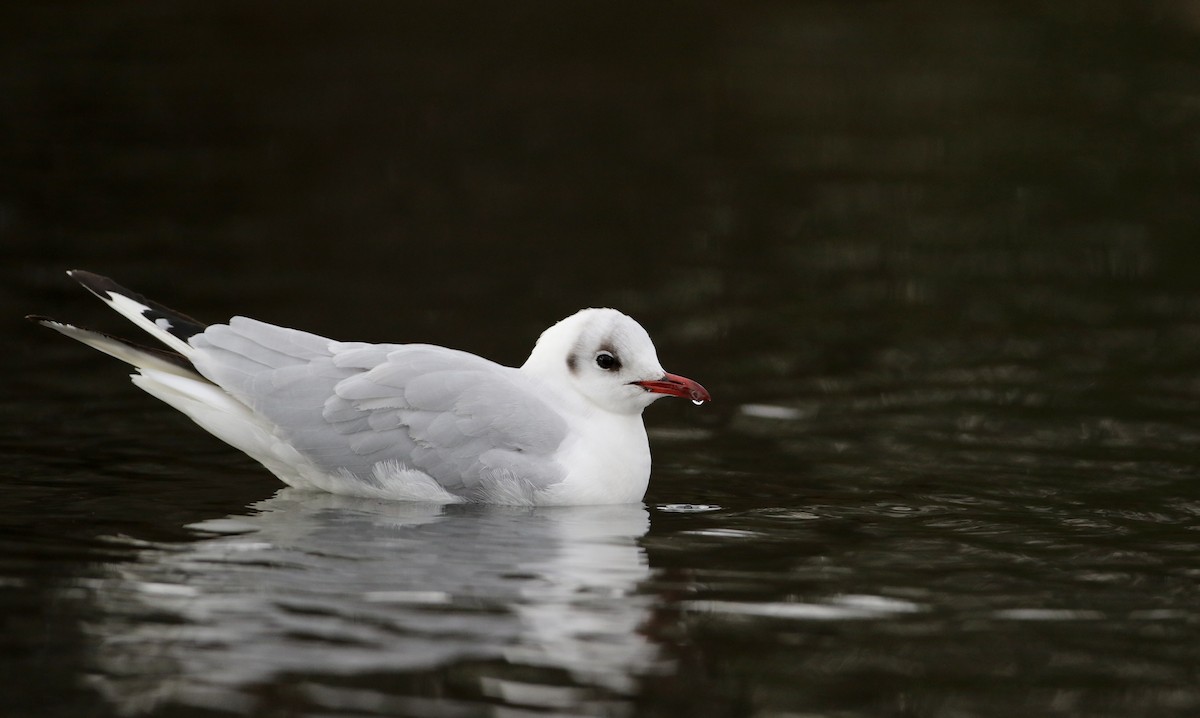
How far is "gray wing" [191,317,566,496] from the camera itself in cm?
945

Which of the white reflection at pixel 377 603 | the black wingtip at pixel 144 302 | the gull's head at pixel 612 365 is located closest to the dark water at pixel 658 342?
the white reflection at pixel 377 603

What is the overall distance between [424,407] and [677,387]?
132cm

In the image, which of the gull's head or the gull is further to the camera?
the gull's head

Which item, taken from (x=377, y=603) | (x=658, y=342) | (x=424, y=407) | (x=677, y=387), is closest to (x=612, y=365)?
(x=677, y=387)

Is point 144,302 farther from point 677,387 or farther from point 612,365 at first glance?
point 677,387

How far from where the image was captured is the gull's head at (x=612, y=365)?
959 cm

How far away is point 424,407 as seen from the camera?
952 cm

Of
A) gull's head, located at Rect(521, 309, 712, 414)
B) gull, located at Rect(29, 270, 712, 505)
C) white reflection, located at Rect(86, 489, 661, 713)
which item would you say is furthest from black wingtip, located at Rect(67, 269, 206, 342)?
gull's head, located at Rect(521, 309, 712, 414)

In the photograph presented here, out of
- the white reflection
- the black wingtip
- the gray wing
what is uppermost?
the black wingtip

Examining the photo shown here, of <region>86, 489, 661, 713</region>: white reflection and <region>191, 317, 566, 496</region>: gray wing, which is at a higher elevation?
<region>191, 317, 566, 496</region>: gray wing

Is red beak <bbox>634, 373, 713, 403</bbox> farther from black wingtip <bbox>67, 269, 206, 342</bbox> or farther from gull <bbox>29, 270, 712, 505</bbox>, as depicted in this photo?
black wingtip <bbox>67, 269, 206, 342</bbox>

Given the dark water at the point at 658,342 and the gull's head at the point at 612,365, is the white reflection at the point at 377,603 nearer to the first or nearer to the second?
the dark water at the point at 658,342

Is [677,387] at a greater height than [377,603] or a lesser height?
greater

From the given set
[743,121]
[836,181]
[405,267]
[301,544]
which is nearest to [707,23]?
[743,121]
